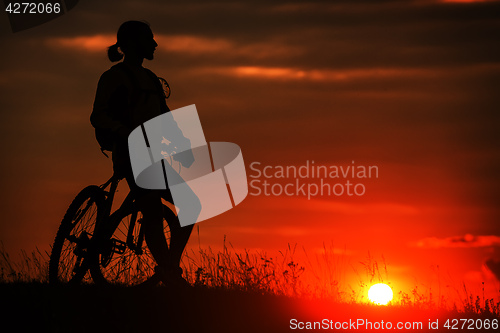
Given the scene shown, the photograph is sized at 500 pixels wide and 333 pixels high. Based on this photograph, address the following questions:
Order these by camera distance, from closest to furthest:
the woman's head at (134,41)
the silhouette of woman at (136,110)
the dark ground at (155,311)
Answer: the dark ground at (155,311) < the silhouette of woman at (136,110) < the woman's head at (134,41)

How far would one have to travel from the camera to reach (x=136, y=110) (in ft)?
27.5

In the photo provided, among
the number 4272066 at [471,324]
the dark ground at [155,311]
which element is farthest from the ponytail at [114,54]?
the number 4272066 at [471,324]

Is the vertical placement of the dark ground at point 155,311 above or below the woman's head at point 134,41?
below

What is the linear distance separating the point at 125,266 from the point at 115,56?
252cm

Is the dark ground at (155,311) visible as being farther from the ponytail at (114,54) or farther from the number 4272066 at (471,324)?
the ponytail at (114,54)

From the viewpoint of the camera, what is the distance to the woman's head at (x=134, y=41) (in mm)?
8492

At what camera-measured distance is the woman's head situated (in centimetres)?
849

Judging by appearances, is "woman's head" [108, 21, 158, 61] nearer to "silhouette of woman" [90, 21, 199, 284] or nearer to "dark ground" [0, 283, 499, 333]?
"silhouette of woman" [90, 21, 199, 284]

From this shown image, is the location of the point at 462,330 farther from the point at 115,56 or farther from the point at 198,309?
the point at 115,56

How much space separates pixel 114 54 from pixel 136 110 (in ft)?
2.38

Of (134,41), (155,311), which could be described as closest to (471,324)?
(155,311)

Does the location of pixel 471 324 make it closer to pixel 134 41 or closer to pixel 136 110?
pixel 136 110

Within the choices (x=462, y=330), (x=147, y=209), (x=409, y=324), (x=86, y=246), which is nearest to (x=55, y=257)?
(x=86, y=246)

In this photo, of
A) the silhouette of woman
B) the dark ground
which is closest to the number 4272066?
the dark ground
